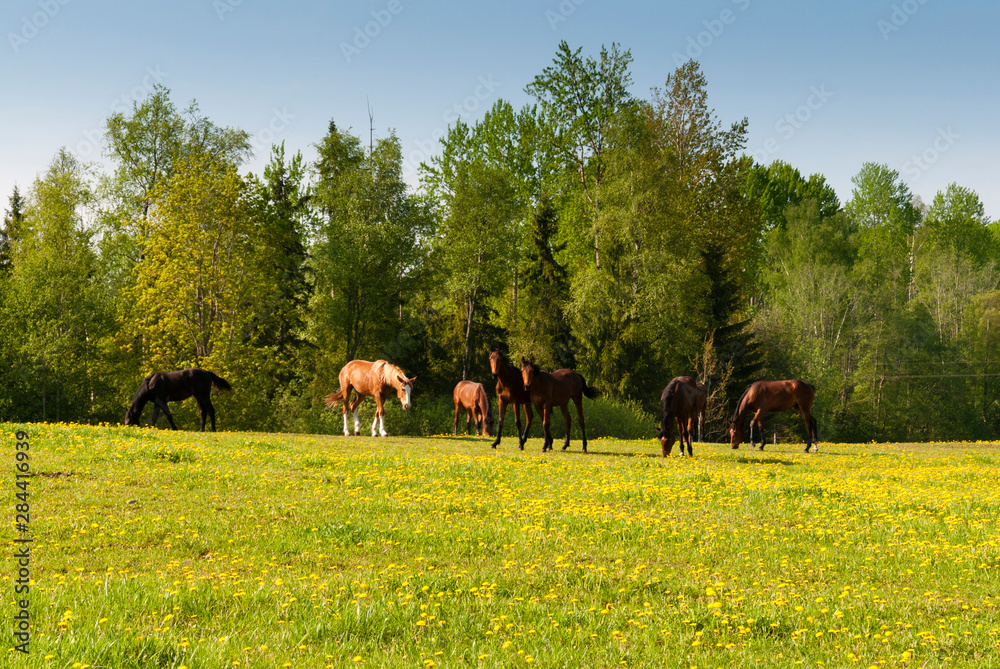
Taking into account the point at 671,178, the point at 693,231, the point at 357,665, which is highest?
the point at 671,178

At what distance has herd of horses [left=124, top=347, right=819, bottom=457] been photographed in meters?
21.8

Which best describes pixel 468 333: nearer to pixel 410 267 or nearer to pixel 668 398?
pixel 410 267

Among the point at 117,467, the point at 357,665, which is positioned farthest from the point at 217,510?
the point at 357,665

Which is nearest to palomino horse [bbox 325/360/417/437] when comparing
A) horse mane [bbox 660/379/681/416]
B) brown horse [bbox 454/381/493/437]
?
brown horse [bbox 454/381/493/437]

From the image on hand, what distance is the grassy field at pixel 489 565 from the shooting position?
609 cm

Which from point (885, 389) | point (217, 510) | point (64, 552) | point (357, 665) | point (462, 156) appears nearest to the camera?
point (357, 665)

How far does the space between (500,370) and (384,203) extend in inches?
1341

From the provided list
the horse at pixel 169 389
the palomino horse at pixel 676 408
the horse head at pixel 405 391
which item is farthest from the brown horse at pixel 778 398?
the horse at pixel 169 389

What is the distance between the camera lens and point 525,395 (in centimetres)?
2241

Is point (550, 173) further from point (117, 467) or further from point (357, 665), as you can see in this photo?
point (357, 665)

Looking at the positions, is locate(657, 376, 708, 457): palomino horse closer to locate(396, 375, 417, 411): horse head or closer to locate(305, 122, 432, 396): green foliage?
locate(396, 375, 417, 411): horse head

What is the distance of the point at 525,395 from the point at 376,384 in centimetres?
801

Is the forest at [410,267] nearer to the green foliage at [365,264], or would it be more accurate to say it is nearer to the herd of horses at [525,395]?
the green foliage at [365,264]

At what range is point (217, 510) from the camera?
457 inches
